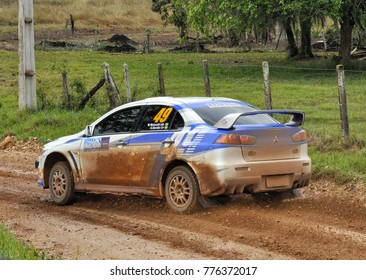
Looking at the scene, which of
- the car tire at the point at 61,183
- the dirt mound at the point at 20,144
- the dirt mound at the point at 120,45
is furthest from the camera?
the dirt mound at the point at 120,45

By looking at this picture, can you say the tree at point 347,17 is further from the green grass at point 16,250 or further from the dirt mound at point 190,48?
the green grass at point 16,250

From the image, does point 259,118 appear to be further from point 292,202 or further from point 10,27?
point 10,27

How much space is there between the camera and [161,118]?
12.0m

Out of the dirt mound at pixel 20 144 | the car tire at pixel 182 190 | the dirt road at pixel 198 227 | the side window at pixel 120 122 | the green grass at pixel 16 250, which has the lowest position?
the dirt road at pixel 198 227

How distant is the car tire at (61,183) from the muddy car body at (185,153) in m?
0.01

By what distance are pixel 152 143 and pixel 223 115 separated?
40.6 inches

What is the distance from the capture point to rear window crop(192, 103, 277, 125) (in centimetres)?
1155

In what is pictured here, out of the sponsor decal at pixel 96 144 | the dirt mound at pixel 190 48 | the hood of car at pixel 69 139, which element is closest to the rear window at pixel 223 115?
the sponsor decal at pixel 96 144

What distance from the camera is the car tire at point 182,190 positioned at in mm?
11133

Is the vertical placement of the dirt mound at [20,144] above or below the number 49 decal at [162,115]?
below

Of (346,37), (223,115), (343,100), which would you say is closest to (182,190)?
(223,115)

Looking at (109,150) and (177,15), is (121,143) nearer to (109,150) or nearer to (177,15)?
(109,150)

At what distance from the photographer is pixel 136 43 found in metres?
63.2

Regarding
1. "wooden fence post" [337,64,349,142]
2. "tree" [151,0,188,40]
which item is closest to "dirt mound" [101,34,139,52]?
"tree" [151,0,188,40]
